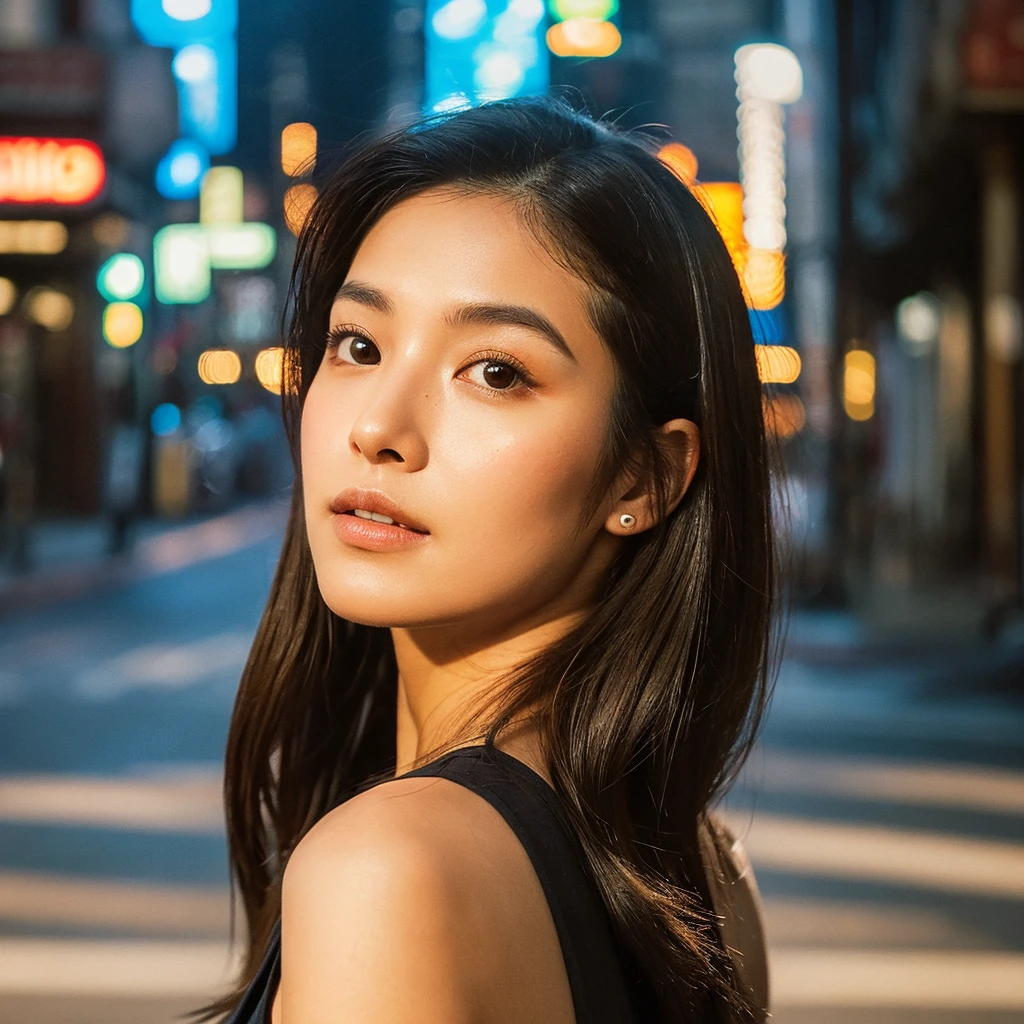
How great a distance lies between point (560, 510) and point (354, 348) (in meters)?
0.29

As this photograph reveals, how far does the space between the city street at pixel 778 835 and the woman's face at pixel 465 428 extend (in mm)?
1510

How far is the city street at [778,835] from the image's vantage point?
463cm

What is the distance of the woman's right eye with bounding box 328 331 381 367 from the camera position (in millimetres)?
1621

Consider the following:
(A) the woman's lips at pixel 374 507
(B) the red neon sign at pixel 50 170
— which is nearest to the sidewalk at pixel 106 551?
(B) the red neon sign at pixel 50 170

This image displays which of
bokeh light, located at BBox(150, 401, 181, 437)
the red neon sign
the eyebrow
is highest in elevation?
the eyebrow

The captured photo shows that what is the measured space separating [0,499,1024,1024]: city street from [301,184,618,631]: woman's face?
151cm

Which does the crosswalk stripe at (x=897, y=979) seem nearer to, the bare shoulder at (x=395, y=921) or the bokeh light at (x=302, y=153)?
the bokeh light at (x=302, y=153)

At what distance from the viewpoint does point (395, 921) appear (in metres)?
1.13

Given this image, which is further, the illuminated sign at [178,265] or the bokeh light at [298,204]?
the illuminated sign at [178,265]

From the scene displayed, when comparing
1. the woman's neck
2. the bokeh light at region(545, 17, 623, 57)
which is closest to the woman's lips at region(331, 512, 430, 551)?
the woman's neck

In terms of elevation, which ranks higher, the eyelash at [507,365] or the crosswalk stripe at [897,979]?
the eyelash at [507,365]

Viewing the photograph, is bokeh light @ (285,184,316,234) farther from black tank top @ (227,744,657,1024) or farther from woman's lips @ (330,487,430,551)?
black tank top @ (227,744,657,1024)

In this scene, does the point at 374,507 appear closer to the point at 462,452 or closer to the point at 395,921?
the point at 462,452

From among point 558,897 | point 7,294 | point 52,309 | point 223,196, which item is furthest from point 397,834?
point 223,196
